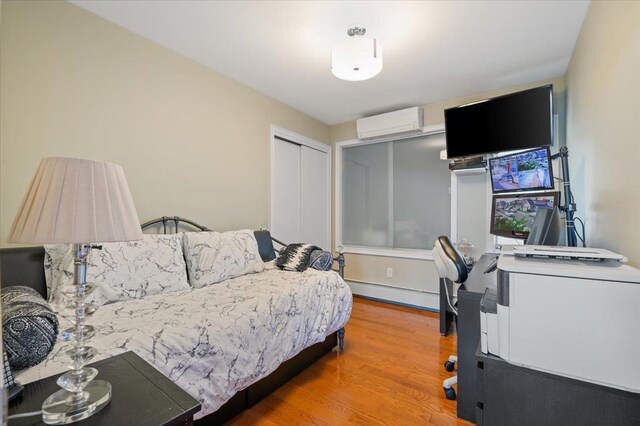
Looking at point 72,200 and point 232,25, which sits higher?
point 232,25

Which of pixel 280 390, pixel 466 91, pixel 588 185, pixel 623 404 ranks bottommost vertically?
pixel 280 390

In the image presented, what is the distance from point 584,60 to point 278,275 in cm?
256

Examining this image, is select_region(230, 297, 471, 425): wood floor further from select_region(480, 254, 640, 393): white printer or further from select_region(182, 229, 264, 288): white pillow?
select_region(480, 254, 640, 393): white printer

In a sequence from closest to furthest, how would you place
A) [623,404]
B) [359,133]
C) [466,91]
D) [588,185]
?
[623,404] < [588,185] < [466,91] < [359,133]

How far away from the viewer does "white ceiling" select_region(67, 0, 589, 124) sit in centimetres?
183

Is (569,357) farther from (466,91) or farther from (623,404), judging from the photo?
(466,91)

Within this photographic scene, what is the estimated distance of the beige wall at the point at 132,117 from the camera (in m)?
1.60

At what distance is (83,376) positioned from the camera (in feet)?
2.48

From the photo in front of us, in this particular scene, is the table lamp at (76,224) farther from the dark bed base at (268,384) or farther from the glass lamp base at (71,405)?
the dark bed base at (268,384)

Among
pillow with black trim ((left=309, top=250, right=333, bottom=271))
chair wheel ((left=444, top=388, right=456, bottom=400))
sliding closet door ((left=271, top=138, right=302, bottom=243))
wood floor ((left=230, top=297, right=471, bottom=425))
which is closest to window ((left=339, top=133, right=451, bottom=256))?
sliding closet door ((left=271, top=138, right=302, bottom=243))

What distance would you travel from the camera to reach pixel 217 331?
1.37m

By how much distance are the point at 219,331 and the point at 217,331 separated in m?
0.01

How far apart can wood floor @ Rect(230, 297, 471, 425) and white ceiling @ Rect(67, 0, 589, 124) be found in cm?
240

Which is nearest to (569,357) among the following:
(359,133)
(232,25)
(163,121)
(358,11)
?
(358,11)
